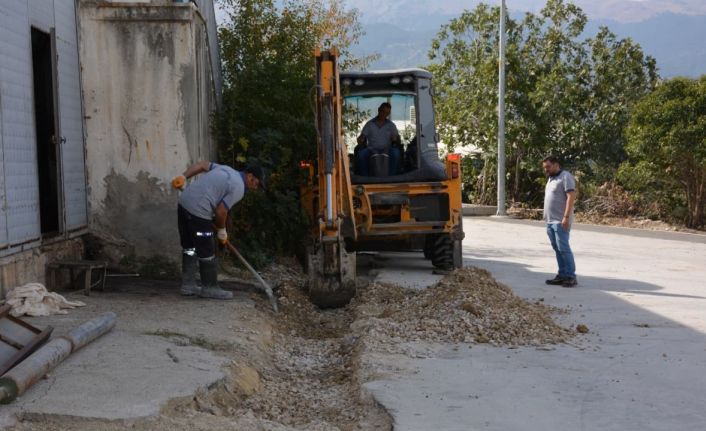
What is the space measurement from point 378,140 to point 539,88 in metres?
14.1

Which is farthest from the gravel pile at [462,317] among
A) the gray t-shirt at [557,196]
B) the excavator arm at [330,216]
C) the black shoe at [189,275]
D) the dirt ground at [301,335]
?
the gray t-shirt at [557,196]

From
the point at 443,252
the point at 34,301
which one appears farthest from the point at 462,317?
the point at 443,252

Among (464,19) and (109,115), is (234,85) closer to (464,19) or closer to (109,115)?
(109,115)

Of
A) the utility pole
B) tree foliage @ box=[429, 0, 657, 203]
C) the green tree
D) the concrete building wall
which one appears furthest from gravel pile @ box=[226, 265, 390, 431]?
tree foliage @ box=[429, 0, 657, 203]

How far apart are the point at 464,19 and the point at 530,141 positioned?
4.94m

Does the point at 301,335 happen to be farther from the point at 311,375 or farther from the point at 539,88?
the point at 539,88

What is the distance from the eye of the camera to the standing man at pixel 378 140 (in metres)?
12.9

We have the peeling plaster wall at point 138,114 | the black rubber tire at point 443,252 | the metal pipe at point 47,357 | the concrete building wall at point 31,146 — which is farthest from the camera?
the black rubber tire at point 443,252

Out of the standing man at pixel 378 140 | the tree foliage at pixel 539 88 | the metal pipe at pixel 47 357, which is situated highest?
the tree foliage at pixel 539 88

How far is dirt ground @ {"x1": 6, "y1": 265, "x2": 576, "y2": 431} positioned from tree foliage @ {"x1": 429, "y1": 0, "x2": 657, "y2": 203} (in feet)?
51.5

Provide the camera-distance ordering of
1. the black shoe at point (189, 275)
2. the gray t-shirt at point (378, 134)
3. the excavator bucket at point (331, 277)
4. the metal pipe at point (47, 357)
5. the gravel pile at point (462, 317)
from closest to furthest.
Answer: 1. the metal pipe at point (47, 357)
2. the gravel pile at point (462, 317)
3. the black shoe at point (189, 275)
4. the excavator bucket at point (331, 277)
5. the gray t-shirt at point (378, 134)

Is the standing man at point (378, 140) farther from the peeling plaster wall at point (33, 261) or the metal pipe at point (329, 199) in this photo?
the peeling plaster wall at point (33, 261)

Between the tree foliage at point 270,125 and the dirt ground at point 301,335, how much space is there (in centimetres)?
145

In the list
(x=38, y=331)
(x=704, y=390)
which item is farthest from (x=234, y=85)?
(x=704, y=390)
